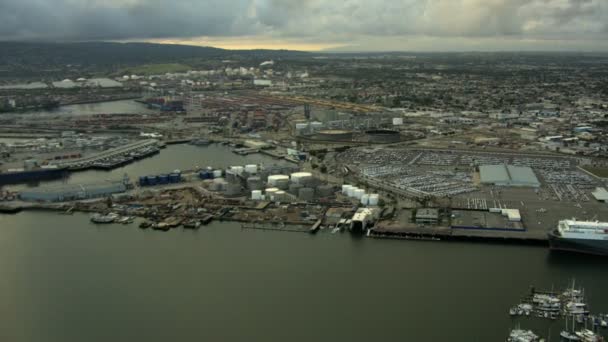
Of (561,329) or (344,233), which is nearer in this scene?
(561,329)

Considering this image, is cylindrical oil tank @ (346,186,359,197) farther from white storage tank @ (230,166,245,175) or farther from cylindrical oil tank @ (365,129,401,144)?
cylindrical oil tank @ (365,129,401,144)

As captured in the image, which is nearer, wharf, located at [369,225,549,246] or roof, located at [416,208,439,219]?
wharf, located at [369,225,549,246]

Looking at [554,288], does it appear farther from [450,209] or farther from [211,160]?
[211,160]

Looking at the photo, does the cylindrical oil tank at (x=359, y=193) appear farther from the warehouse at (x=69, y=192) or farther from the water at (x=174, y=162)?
the warehouse at (x=69, y=192)

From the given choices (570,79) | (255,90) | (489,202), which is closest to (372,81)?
(255,90)

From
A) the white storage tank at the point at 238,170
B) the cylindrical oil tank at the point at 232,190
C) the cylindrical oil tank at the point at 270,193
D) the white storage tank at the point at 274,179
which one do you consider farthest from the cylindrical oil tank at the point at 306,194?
the white storage tank at the point at 238,170

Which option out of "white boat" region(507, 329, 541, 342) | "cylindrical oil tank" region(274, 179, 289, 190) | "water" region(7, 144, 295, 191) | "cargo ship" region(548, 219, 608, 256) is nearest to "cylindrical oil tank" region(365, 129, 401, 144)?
"water" region(7, 144, 295, 191)

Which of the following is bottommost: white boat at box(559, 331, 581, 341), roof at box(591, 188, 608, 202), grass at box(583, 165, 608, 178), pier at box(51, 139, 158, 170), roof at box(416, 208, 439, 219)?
pier at box(51, 139, 158, 170)

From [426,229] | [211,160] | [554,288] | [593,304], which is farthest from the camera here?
[211,160]

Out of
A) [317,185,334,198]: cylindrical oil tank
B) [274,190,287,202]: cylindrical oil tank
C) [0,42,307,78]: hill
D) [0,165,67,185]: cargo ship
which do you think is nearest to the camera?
[274,190,287,202]: cylindrical oil tank
